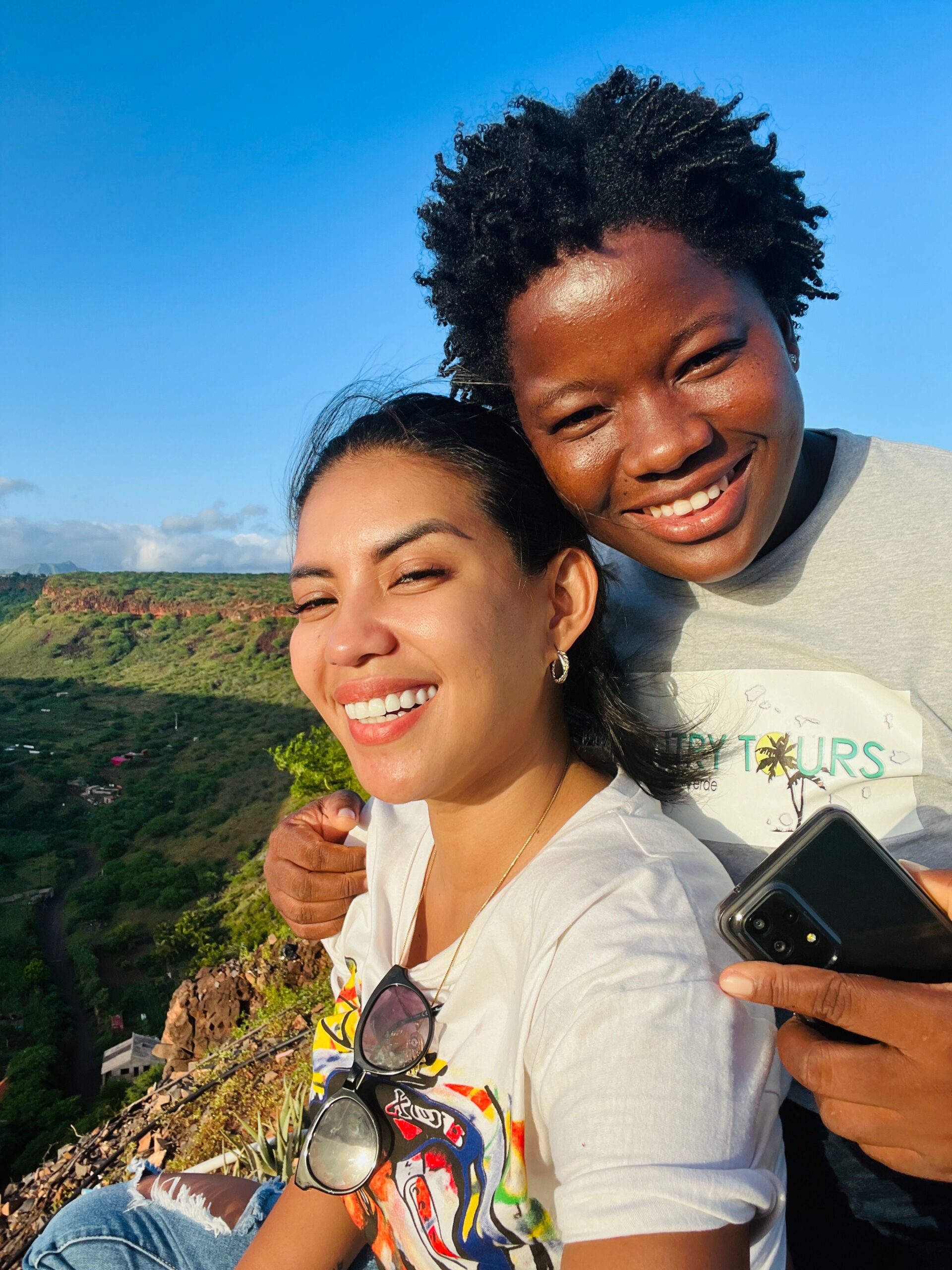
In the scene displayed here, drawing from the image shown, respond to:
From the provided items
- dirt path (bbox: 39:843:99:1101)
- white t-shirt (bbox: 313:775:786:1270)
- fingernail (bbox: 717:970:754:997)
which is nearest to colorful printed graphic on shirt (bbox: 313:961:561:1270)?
white t-shirt (bbox: 313:775:786:1270)

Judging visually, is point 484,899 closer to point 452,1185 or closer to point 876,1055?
point 452,1185

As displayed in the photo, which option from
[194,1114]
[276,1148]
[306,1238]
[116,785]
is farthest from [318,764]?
[116,785]

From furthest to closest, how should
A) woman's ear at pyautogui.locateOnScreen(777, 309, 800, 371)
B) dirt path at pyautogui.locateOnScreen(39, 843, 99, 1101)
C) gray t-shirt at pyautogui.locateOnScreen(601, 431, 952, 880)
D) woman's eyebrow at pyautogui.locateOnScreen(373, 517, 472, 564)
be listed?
dirt path at pyautogui.locateOnScreen(39, 843, 99, 1101)
woman's ear at pyautogui.locateOnScreen(777, 309, 800, 371)
gray t-shirt at pyautogui.locateOnScreen(601, 431, 952, 880)
woman's eyebrow at pyautogui.locateOnScreen(373, 517, 472, 564)

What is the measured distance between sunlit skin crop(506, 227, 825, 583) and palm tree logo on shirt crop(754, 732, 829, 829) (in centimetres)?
42

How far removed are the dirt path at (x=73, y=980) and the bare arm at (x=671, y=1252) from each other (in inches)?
1221

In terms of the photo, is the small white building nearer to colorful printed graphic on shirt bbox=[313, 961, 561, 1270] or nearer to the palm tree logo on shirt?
colorful printed graphic on shirt bbox=[313, 961, 561, 1270]

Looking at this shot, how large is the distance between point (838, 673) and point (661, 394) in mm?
762

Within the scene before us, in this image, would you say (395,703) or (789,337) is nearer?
(395,703)

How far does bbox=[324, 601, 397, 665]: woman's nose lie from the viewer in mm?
1470

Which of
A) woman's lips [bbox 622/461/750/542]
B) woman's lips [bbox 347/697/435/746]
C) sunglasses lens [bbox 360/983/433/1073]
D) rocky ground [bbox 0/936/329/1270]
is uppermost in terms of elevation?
woman's lips [bbox 622/461/750/542]

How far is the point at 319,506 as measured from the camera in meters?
1.65

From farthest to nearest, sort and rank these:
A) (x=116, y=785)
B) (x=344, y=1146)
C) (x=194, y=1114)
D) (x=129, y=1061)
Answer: (x=116, y=785) → (x=129, y=1061) → (x=194, y=1114) → (x=344, y=1146)

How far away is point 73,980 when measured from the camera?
1363 inches

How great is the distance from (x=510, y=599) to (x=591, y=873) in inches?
22.5
